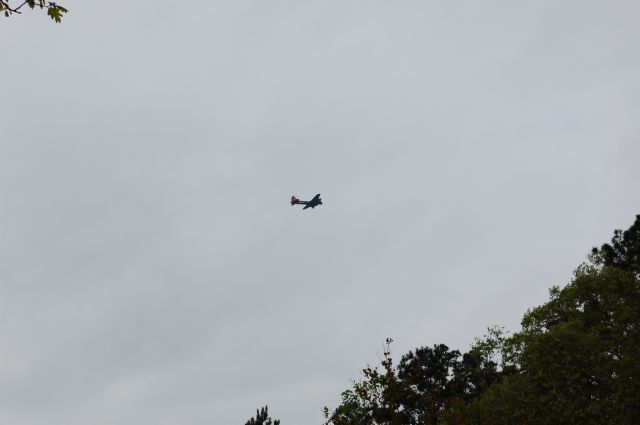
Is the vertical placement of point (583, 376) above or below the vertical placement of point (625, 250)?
below

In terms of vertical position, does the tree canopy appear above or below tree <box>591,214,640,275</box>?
below

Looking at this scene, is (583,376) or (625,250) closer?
(583,376)

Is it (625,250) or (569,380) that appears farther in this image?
(625,250)

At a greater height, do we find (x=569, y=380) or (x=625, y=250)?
(x=625, y=250)

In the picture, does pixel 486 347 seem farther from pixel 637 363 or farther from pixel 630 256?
pixel 637 363

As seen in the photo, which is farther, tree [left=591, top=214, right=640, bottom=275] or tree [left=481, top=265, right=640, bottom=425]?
tree [left=591, top=214, right=640, bottom=275]

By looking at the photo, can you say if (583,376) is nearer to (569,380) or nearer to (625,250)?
(569,380)

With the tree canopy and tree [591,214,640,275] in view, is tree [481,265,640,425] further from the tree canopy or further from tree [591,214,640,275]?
tree [591,214,640,275]

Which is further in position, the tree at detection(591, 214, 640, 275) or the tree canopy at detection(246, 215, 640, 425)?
the tree at detection(591, 214, 640, 275)

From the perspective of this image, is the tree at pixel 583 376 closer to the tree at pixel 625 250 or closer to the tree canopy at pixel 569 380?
the tree canopy at pixel 569 380

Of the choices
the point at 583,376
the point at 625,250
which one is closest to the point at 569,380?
the point at 583,376

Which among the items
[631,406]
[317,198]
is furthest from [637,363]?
[317,198]

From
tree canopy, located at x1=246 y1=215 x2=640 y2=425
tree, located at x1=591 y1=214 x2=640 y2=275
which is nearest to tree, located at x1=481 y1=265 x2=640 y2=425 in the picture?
tree canopy, located at x1=246 y1=215 x2=640 y2=425

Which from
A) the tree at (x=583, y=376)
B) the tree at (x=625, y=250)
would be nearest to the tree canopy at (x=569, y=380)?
the tree at (x=583, y=376)
